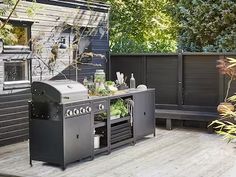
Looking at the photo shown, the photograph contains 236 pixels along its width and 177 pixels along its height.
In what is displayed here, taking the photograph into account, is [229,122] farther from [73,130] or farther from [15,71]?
[15,71]

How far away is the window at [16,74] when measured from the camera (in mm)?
7254

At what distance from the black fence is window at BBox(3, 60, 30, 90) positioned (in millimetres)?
2613

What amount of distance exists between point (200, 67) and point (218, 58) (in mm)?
424

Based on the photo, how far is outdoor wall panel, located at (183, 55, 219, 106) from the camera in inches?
341

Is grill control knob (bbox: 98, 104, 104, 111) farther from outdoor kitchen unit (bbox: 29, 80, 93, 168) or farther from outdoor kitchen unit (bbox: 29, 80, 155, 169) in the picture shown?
outdoor kitchen unit (bbox: 29, 80, 93, 168)

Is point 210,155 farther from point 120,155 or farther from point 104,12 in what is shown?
point 104,12

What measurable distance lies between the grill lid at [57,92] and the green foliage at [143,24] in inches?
358

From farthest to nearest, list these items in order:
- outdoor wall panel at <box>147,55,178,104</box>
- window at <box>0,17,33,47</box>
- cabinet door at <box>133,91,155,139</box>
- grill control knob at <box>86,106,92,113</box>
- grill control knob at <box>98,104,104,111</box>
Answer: outdoor wall panel at <box>147,55,178,104</box> → window at <box>0,17,33,47</box> → cabinet door at <box>133,91,155,139</box> → grill control knob at <box>98,104,104,111</box> → grill control knob at <box>86,106,92,113</box>

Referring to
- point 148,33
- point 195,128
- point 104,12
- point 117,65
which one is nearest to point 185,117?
point 195,128

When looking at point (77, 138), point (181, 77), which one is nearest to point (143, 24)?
point (181, 77)

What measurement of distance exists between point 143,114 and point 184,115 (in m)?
1.46

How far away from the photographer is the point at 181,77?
8.98 metres

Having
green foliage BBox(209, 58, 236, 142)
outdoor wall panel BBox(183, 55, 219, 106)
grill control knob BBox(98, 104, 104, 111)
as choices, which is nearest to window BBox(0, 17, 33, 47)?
grill control knob BBox(98, 104, 104, 111)

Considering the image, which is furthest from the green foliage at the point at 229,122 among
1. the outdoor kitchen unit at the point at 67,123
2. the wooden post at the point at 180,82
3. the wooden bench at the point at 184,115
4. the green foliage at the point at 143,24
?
the green foliage at the point at 143,24
